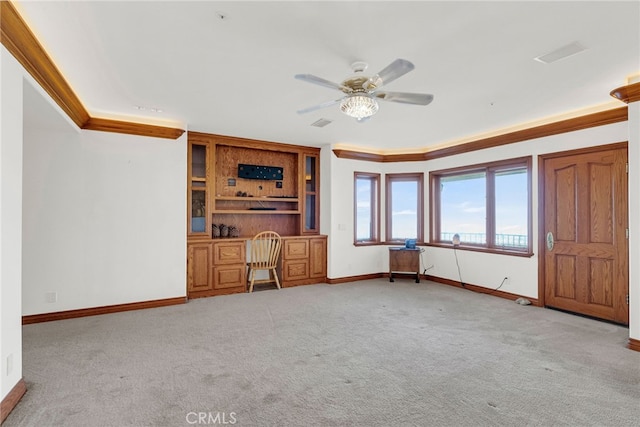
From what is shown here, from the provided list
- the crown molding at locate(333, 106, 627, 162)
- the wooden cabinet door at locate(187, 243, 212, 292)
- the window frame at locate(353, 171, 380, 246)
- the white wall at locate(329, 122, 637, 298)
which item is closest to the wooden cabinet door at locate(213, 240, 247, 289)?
the wooden cabinet door at locate(187, 243, 212, 292)

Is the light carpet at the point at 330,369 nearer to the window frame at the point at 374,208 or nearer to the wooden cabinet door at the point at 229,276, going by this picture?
the wooden cabinet door at the point at 229,276

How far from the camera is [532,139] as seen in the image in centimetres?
461

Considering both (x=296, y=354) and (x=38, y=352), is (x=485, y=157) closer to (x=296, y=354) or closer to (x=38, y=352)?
(x=296, y=354)

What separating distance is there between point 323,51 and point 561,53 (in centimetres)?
192

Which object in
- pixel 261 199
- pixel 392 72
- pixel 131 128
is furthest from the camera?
pixel 261 199

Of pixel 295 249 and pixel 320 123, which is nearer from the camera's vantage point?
pixel 320 123

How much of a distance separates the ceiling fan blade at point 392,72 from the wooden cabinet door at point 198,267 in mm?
3518

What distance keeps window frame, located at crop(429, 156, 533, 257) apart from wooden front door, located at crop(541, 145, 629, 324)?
0.76 ft

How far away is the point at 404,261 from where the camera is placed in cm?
601

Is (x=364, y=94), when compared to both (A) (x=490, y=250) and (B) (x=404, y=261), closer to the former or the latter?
(A) (x=490, y=250)

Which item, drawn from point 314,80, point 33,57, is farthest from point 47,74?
point 314,80

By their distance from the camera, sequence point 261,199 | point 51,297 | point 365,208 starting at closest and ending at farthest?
point 51,297, point 261,199, point 365,208

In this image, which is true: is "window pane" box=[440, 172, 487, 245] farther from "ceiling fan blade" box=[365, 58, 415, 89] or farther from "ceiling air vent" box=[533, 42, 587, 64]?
"ceiling fan blade" box=[365, 58, 415, 89]

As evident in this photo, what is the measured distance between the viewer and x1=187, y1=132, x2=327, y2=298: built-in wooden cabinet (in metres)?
4.98
